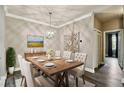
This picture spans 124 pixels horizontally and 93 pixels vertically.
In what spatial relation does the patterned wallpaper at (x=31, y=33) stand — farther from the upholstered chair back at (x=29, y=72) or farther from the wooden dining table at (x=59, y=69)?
the upholstered chair back at (x=29, y=72)

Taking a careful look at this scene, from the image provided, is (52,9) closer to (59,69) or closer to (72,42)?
(72,42)

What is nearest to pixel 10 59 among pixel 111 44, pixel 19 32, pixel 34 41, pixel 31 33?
pixel 19 32

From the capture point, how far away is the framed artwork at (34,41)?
4266 mm

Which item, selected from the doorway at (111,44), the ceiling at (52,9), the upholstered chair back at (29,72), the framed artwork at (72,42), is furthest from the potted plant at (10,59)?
the doorway at (111,44)

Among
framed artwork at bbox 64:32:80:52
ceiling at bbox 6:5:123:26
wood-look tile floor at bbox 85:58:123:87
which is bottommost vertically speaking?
wood-look tile floor at bbox 85:58:123:87

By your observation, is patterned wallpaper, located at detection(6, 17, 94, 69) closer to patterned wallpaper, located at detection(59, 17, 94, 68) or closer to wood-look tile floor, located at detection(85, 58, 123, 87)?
patterned wallpaper, located at detection(59, 17, 94, 68)

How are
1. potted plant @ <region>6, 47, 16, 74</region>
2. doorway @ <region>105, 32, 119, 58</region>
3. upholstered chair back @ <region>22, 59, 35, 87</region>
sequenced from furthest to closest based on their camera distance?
1. doorway @ <region>105, 32, 119, 58</region>
2. potted plant @ <region>6, 47, 16, 74</region>
3. upholstered chair back @ <region>22, 59, 35, 87</region>

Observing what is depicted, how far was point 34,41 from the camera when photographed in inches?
175

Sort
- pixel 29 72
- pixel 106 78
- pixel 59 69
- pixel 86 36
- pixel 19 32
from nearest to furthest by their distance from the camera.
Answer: pixel 29 72, pixel 59 69, pixel 106 78, pixel 86 36, pixel 19 32

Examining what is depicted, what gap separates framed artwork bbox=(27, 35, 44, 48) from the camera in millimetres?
4266

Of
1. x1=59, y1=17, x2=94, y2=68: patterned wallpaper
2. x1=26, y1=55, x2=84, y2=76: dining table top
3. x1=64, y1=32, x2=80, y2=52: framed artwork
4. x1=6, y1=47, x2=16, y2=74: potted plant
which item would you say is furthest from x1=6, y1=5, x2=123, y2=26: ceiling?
x1=26, y1=55, x2=84, y2=76: dining table top

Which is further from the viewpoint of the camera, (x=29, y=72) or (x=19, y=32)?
(x=19, y=32)

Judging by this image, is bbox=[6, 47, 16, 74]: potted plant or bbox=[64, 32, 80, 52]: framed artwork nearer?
bbox=[6, 47, 16, 74]: potted plant

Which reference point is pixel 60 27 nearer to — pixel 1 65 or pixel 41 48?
pixel 41 48
